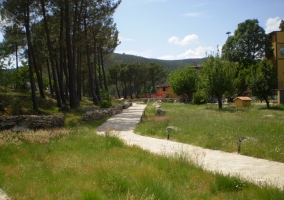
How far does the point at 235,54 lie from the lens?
55.4 m

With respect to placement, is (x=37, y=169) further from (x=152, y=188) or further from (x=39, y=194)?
(x=152, y=188)

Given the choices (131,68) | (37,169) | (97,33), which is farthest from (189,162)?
(131,68)

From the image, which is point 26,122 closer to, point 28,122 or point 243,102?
point 28,122

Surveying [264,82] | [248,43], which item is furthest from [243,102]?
[248,43]

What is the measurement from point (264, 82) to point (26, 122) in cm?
3055

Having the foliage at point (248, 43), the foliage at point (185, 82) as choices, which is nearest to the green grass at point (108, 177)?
the foliage at point (185, 82)

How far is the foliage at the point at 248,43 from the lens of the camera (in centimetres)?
5388

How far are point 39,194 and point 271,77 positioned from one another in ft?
123

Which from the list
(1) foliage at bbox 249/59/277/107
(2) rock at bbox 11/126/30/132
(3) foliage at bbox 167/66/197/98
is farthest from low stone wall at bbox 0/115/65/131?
(3) foliage at bbox 167/66/197/98

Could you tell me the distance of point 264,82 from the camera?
3756 centimetres

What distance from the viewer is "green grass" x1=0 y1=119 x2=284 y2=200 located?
19.2 feet

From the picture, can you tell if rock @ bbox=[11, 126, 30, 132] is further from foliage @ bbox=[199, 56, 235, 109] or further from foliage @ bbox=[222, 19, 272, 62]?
foliage @ bbox=[222, 19, 272, 62]

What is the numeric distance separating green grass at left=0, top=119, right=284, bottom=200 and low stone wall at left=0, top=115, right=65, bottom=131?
6270 millimetres

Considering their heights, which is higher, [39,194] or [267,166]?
[39,194]
